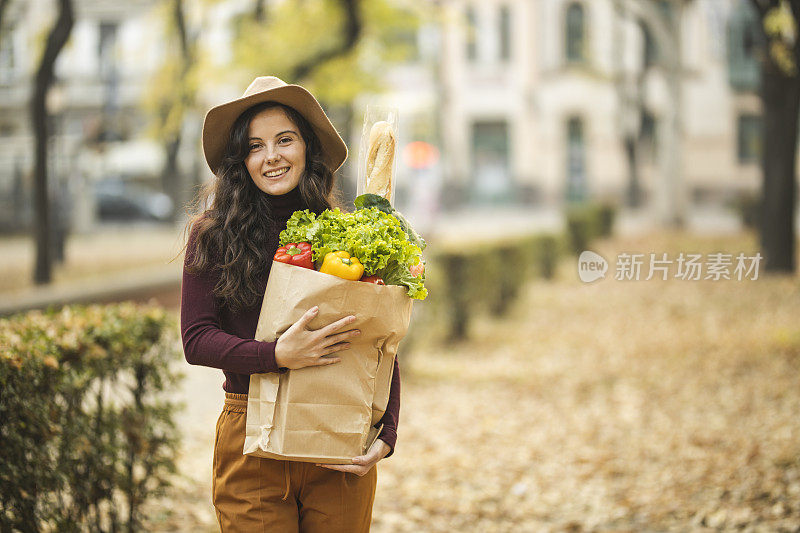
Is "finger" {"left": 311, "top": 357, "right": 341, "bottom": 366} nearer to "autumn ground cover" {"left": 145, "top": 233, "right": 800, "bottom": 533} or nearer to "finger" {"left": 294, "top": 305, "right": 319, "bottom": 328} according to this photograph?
"finger" {"left": 294, "top": 305, "right": 319, "bottom": 328}

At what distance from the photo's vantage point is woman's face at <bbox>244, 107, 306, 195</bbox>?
2.41 meters

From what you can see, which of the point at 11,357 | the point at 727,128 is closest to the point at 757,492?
the point at 11,357

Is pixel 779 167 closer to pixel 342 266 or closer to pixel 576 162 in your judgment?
pixel 342 266

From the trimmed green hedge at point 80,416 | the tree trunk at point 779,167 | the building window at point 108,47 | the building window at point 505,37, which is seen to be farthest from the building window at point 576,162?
the trimmed green hedge at point 80,416

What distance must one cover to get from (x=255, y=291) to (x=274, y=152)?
0.41 meters

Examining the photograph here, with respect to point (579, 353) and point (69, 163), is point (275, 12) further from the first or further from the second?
point (579, 353)

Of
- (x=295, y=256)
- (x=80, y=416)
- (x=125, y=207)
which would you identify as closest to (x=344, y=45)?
(x=80, y=416)

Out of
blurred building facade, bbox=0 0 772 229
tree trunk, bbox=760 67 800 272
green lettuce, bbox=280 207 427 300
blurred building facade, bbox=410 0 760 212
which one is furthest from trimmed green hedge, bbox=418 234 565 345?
blurred building facade, bbox=410 0 760 212

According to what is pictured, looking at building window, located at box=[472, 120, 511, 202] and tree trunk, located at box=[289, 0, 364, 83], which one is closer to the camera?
tree trunk, located at box=[289, 0, 364, 83]

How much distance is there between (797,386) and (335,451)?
623cm

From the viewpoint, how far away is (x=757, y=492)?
4816 millimetres

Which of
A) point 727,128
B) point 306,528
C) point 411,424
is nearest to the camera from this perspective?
point 306,528

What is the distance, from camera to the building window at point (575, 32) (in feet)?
107

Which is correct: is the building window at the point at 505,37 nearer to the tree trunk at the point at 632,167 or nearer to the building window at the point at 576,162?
the building window at the point at 576,162
